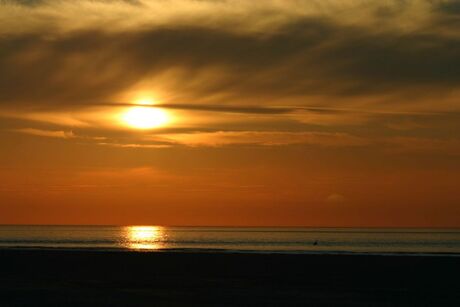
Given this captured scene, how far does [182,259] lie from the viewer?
51156 mm

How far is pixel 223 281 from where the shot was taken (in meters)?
36.0

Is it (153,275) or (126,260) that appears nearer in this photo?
(153,275)

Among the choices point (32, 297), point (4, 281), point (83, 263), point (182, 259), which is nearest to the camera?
point (32, 297)

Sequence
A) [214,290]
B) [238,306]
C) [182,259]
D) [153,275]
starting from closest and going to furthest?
[238,306]
[214,290]
[153,275]
[182,259]

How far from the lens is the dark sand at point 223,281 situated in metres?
28.4

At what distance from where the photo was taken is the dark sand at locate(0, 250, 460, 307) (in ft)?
93.2

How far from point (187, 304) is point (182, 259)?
24.2 m

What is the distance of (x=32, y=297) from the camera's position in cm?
2878

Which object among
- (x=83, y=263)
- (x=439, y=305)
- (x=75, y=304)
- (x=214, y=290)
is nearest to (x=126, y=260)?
(x=83, y=263)

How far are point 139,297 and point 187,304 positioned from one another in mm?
2696

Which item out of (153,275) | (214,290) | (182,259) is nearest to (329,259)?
(182,259)

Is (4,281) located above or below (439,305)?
above

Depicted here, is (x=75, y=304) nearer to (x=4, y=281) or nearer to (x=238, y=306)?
(x=238, y=306)

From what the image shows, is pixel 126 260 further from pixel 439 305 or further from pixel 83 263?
pixel 439 305
